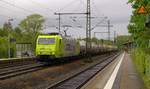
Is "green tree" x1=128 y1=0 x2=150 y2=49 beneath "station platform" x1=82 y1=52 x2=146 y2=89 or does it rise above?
above

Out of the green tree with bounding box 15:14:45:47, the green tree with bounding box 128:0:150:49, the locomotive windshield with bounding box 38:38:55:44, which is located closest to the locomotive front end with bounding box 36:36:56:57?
the locomotive windshield with bounding box 38:38:55:44

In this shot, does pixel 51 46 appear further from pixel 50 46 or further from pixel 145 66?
pixel 145 66

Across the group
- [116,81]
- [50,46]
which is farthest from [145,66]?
[50,46]

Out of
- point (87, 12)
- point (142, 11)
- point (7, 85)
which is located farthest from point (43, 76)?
point (87, 12)

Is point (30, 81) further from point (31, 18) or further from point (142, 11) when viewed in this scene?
point (31, 18)

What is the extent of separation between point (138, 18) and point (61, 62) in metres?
16.5

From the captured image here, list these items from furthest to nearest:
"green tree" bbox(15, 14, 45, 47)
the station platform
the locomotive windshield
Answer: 1. "green tree" bbox(15, 14, 45, 47)
2. the locomotive windshield
3. the station platform

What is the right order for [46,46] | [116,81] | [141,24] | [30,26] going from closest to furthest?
[116,81]
[141,24]
[46,46]
[30,26]

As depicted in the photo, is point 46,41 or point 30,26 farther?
point 30,26

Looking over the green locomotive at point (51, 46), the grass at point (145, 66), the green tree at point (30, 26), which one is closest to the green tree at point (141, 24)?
the grass at point (145, 66)

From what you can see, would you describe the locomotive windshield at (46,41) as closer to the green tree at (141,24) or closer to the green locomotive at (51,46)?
the green locomotive at (51,46)

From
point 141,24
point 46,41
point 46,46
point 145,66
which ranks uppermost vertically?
point 141,24

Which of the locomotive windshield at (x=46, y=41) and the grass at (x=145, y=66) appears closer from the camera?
the grass at (x=145, y=66)

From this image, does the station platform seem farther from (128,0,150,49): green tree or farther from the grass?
(128,0,150,49): green tree
